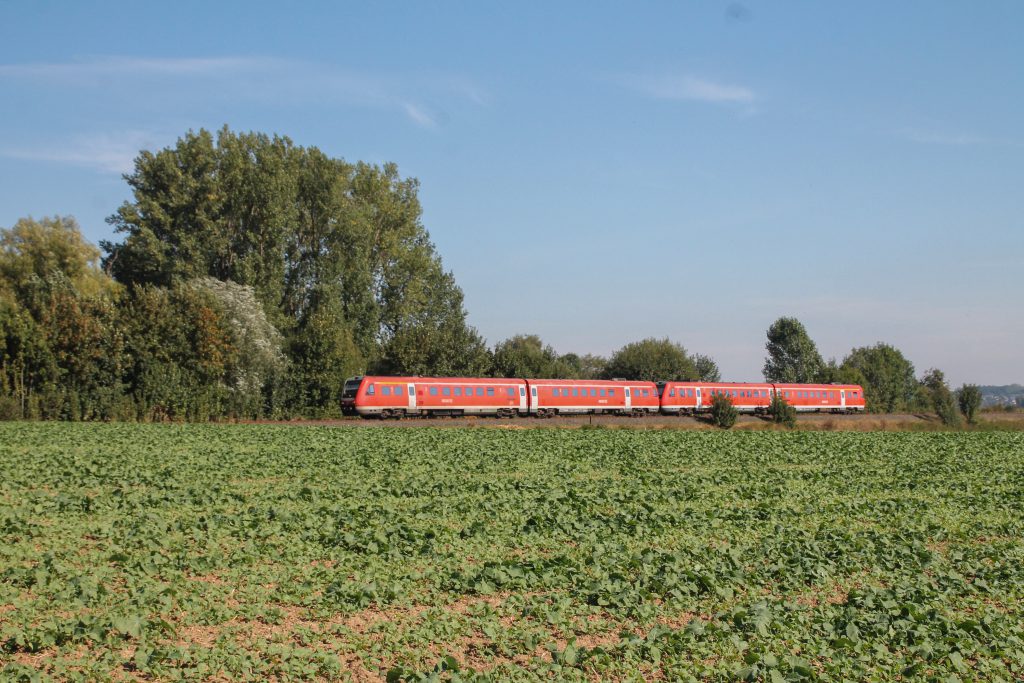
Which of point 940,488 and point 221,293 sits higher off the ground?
point 221,293

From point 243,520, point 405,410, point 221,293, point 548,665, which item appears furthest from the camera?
point 221,293

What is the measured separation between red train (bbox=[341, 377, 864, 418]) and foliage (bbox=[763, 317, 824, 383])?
69387 millimetres

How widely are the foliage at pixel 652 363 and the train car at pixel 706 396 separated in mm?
41616

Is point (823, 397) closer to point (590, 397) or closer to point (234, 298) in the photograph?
point (590, 397)

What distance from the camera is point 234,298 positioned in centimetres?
6738

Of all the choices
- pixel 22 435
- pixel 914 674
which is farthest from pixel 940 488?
pixel 22 435

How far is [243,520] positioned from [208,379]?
151ft

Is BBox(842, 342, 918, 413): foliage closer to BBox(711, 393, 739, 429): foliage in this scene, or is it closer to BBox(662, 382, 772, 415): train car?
BBox(662, 382, 772, 415): train car

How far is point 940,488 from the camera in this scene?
1046 inches

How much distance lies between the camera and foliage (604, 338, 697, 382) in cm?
12003

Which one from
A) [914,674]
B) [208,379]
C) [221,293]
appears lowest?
[914,674]

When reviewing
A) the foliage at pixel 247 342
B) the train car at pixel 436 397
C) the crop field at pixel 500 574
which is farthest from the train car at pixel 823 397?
the crop field at pixel 500 574

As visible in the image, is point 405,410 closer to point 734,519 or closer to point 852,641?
point 734,519

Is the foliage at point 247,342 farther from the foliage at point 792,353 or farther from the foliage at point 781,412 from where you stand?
the foliage at point 792,353
